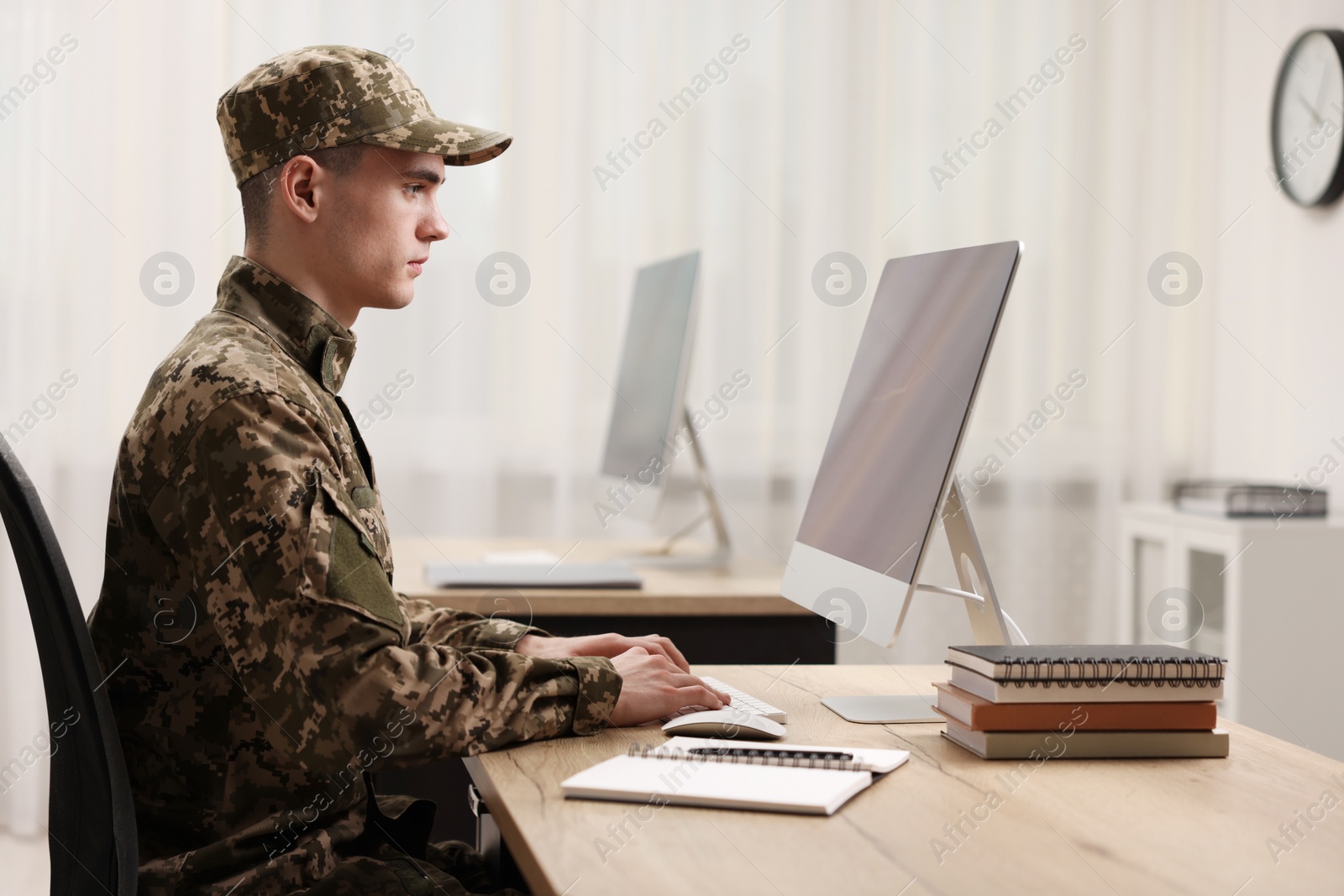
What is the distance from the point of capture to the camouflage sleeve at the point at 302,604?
1.07 m

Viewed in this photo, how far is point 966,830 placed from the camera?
3.18 feet

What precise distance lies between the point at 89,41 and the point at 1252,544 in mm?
3088

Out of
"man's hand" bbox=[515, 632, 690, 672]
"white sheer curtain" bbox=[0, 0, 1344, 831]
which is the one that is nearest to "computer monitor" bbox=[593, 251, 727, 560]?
"white sheer curtain" bbox=[0, 0, 1344, 831]

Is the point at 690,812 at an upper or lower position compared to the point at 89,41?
lower

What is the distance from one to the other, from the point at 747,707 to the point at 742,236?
91.2 inches

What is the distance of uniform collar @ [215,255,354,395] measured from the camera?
1349 millimetres

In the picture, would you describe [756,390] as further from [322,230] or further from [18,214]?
[322,230]

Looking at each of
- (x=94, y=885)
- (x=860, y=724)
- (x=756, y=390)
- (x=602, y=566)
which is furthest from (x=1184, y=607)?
(x=94, y=885)

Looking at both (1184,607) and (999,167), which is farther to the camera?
(999,167)

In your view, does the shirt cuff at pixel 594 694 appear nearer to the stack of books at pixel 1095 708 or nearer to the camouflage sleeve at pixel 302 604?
the camouflage sleeve at pixel 302 604

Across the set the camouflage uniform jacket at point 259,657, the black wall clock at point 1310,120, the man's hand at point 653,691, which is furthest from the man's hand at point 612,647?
the black wall clock at point 1310,120

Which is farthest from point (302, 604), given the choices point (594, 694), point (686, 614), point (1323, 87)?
point (1323, 87)

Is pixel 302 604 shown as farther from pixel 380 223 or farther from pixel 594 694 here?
pixel 380 223

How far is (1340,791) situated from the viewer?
1102mm
